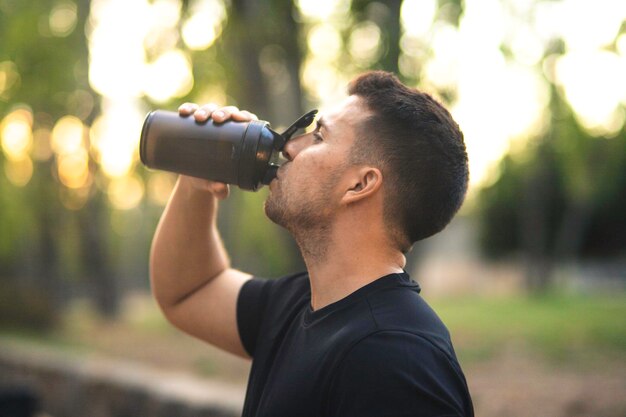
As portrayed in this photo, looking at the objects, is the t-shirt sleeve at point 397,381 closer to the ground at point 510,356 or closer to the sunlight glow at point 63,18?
the ground at point 510,356

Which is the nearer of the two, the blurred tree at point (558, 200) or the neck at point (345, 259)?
the neck at point (345, 259)

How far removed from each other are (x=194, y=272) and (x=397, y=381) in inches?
38.9

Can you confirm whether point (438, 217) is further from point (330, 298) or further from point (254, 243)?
point (254, 243)

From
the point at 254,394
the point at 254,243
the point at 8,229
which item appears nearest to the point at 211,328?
the point at 254,394

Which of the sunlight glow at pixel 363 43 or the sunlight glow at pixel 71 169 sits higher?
the sunlight glow at pixel 71 169

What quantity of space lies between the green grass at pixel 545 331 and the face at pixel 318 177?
5.76 metres

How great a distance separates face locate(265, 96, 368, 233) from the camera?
1668 millimetres

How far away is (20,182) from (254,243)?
1242 centimetres

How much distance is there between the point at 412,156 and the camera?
5.33ft

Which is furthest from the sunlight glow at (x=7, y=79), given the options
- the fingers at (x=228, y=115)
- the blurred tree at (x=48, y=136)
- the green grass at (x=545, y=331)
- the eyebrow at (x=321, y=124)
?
the eyebrow at (x=321, y=124)

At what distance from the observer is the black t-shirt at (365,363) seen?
1.28 metres

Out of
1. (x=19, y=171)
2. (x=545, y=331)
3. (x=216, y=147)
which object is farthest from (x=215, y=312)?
(x=19, y=171)

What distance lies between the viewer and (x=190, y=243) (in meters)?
2.10

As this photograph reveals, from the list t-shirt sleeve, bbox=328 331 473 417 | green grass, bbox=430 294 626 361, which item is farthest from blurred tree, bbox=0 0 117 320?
t-shirt sleeve, bbox=328 331 473 417
